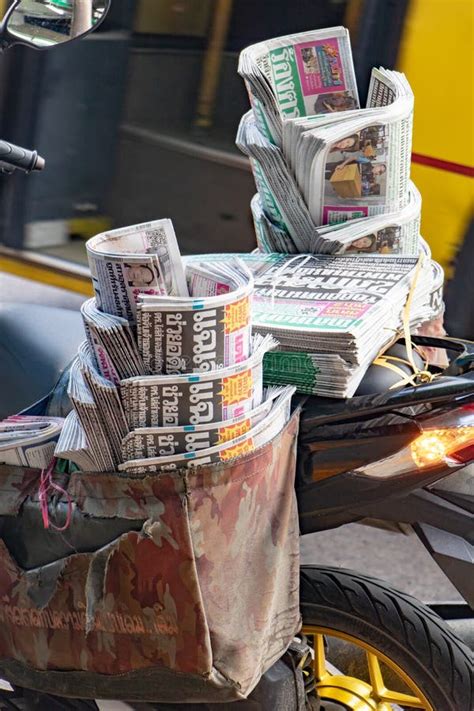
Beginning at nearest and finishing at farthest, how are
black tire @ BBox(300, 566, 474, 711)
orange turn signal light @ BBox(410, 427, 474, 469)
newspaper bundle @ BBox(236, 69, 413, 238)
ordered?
orange turn signal light @ BBox(410, 427, 474, 469) < black tire @ BBox(300, 566, 474, 711) < newspaper bundle @ BBox(236, 69, 413, 238)

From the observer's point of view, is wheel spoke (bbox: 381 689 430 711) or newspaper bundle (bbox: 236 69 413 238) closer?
wheel spoke (bbox: 381 689 430 711)

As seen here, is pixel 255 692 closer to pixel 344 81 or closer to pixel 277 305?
pixel 277 305

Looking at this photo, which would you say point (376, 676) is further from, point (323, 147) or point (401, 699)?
point (323, 147)

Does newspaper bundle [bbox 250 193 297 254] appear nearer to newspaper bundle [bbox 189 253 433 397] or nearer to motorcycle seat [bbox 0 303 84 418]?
newspaper bundle [bbox 189 253 433 397]

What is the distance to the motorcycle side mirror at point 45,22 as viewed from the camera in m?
1.69

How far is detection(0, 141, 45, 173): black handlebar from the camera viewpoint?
6.15ft

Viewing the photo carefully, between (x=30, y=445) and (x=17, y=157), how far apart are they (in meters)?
0.62

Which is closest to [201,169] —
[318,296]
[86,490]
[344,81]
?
[344,81]

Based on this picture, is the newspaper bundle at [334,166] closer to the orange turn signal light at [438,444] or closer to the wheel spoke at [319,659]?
the orange turn signal light at [438,444]

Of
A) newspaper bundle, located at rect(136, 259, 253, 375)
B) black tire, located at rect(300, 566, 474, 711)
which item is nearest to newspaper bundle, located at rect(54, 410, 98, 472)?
newspaper bundle, located at rect(136, 259, 253, 375)

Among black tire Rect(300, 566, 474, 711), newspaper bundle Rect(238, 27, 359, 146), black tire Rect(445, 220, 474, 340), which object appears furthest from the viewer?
black tire Rect(445, 220, 474, 340)

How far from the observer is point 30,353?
74.5 inches

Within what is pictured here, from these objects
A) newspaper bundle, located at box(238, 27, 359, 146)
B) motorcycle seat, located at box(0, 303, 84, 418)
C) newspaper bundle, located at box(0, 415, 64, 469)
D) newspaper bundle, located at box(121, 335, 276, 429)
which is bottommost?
motorcycle seat, located at box(0, 303, 84, 418)

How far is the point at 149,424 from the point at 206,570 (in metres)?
0.22
